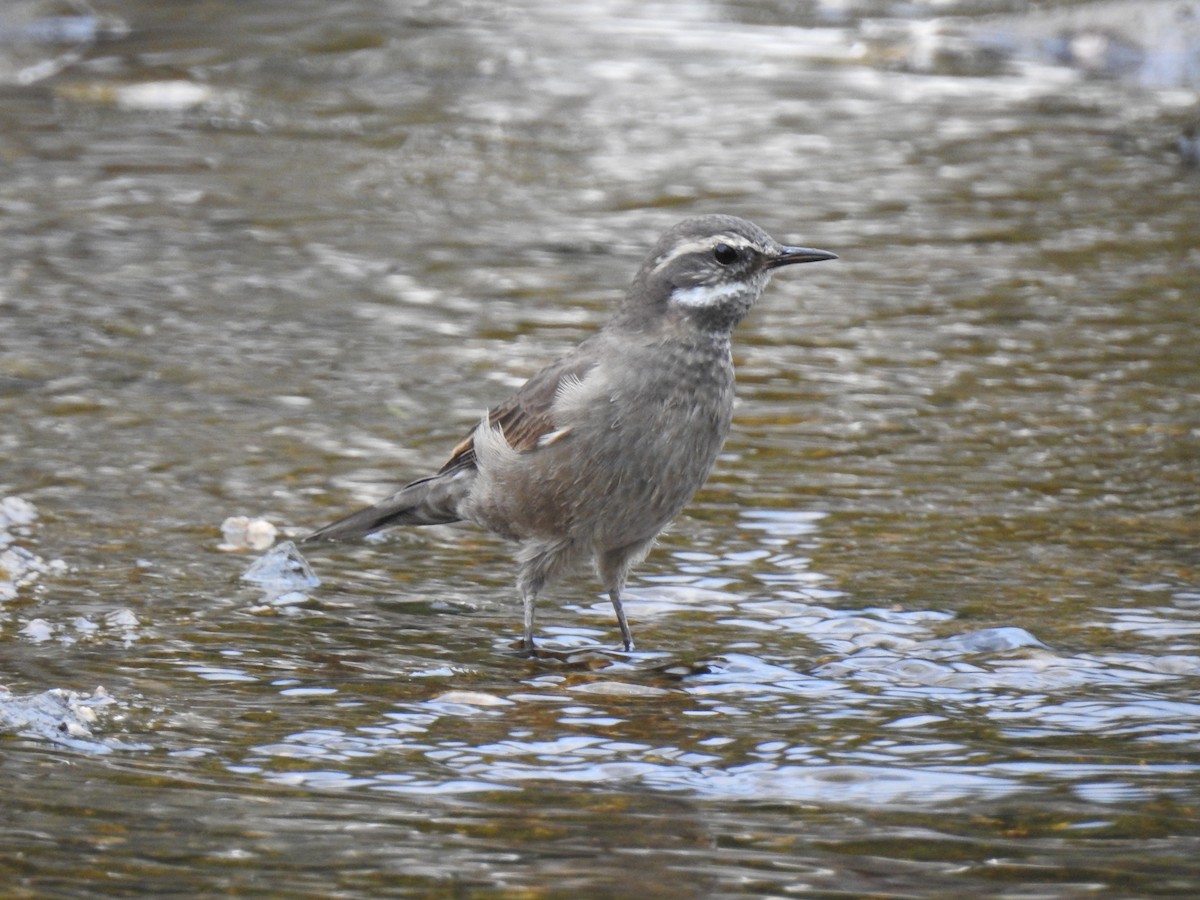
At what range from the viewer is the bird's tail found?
7867mm

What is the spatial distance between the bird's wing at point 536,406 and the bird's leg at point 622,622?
0.66m

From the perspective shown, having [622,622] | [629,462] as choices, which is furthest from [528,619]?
[629,462]

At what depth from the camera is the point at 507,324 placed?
11562mm

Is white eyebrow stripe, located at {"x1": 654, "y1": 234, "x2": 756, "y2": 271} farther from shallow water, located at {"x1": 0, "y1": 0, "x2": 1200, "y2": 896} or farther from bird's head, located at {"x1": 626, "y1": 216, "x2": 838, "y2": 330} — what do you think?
shallow water, located at {"x1": 0, "y1": 0, "x2": 1200, "y2": 896}

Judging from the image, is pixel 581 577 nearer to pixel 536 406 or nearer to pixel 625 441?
pixel 536 406

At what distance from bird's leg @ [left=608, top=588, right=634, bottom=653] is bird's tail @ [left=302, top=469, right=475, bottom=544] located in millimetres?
793

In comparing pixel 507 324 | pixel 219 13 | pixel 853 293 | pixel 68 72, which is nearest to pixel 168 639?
pixel 507 324

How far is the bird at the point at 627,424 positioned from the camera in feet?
23.7

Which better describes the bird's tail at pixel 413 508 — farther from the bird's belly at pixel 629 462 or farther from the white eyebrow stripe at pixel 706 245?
the white eyebrow stripe at pixel 706 245

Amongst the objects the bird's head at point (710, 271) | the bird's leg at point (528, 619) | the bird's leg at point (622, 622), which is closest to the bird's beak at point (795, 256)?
the bird's head at point (710, 271)

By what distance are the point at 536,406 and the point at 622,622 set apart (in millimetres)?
925

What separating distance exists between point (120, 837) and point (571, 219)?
931 centimetres

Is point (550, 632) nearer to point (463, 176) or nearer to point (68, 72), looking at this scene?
point (463, 176)

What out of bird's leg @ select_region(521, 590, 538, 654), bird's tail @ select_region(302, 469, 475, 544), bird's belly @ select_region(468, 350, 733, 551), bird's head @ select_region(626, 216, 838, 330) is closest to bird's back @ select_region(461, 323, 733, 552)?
bird's belly @ select_region(468, 350, 733, 551)
